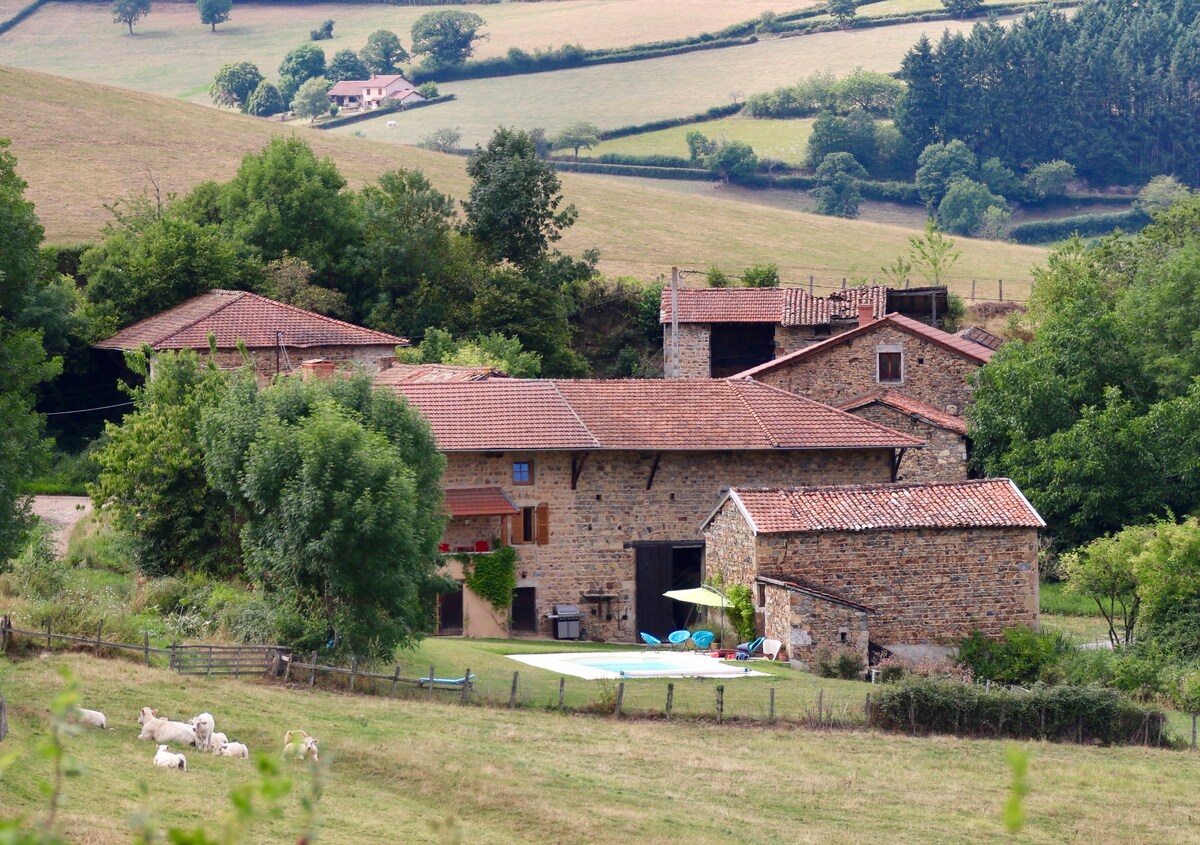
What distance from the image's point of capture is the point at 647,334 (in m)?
62.6

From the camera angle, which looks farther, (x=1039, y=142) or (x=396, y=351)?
(x=1039, y=142)

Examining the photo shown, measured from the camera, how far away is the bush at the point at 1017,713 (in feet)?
83.4

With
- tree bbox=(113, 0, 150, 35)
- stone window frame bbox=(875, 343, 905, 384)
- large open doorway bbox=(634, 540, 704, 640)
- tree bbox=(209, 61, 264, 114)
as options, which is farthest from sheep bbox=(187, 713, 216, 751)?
tree bbox=(113, 0, 150, 35)

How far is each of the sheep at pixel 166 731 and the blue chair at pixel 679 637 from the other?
16.7 metres

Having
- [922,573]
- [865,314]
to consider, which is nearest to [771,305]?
[865,314]

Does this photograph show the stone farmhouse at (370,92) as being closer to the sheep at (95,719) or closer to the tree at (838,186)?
the tree at (838,186)

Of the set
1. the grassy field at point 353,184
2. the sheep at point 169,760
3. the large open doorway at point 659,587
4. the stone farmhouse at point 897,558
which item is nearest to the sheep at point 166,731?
the sheep at point 169,760

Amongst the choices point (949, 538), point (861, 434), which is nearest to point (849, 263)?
point (861, 434)

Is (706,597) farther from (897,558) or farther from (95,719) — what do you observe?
(95,719)

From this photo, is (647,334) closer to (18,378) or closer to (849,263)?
(849,263)

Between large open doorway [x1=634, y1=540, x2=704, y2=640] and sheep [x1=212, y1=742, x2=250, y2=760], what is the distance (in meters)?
18.8

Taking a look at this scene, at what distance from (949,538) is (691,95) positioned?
333 ft

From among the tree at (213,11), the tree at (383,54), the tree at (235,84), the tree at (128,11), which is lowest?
the tree at (235,84)

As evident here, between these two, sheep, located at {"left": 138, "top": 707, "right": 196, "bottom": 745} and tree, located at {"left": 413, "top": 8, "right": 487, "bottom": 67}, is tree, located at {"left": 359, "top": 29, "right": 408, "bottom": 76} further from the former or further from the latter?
sheep, located at {"left": 138, "top": 707, "right": 196, "bottom": 745}
